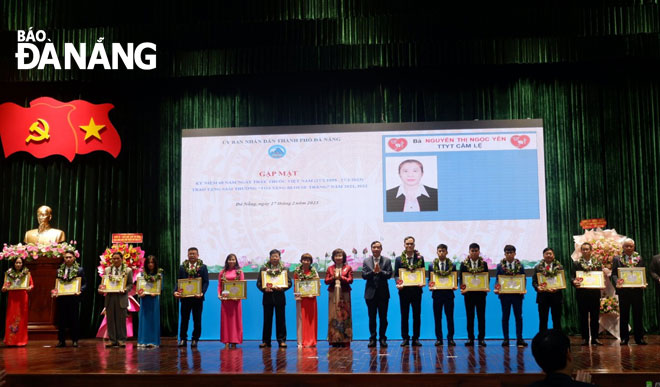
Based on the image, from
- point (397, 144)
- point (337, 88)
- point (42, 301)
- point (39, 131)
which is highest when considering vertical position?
point (337, 88)

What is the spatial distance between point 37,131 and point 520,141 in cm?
742

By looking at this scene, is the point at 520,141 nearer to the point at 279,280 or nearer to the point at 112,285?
the point at 279,280

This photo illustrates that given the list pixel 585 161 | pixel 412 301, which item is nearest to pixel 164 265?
pixel 412 301

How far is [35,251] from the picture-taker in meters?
9.66

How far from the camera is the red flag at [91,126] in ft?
36.7

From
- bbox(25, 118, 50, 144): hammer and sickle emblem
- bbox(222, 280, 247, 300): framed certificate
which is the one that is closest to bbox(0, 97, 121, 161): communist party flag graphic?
bbox(25, 118, 50, 144): hammer and sickle emblem

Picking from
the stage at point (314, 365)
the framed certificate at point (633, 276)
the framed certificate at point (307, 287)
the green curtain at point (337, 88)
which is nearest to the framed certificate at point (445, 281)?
the stage at point (314, 365)

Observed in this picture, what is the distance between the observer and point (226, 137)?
35.8 ft

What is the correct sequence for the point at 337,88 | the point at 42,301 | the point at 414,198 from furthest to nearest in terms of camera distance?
the point at 337,88
the point at 414,198
the point at 42,301

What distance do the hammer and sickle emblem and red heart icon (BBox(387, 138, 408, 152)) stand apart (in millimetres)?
5354

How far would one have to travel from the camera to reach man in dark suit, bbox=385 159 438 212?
1045 centimetres

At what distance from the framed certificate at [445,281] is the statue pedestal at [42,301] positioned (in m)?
5.11

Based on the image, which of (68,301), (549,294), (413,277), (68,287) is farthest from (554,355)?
(68,301)

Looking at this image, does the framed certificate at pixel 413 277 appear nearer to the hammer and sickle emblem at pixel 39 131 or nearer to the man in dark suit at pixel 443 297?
the man in dark suit at pixel 443 297
